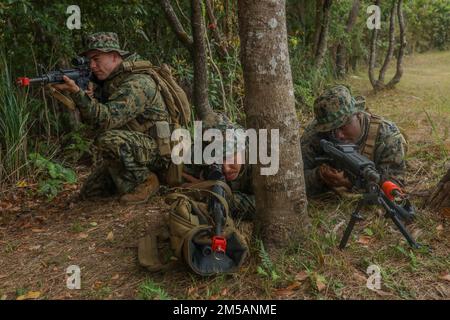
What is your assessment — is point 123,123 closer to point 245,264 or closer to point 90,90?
point 90,90

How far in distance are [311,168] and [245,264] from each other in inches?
51.4

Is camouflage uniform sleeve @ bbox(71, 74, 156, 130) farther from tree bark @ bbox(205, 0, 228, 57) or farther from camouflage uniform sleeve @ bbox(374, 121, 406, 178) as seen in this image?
tree bark @ bbox(205, 0, 228, 57)

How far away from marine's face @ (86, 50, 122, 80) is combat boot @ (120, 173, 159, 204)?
1.04 meters

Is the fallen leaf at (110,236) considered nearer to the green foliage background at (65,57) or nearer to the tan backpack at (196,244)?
the tan backpack at (196,244)

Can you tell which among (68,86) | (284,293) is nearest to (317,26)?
(68,86)

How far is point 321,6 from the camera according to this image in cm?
799

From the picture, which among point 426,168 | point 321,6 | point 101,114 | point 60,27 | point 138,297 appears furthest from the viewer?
point 321,6

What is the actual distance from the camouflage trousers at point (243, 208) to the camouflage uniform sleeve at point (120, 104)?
124 cm

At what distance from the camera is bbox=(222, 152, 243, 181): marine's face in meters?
3.11

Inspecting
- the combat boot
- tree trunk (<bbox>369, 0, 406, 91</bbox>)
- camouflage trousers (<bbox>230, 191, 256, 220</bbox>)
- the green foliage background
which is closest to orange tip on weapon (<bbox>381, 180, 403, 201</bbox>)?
camouflage trousers (<bbox>230, 191, 256, 220</bbox>)
